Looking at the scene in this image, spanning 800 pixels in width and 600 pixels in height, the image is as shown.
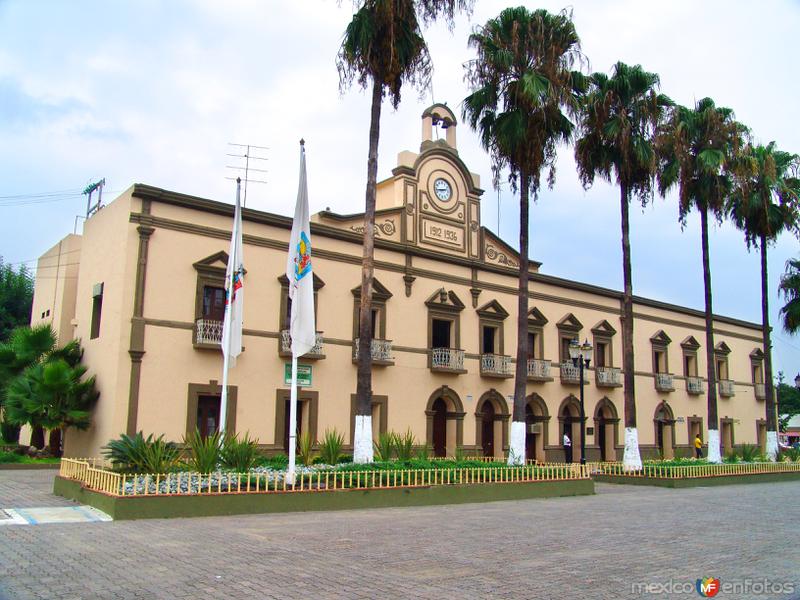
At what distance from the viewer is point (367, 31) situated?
18.1m

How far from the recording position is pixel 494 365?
97.8 ft

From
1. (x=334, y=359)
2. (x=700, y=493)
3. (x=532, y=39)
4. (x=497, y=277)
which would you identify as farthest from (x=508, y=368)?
(x=532, y=39)

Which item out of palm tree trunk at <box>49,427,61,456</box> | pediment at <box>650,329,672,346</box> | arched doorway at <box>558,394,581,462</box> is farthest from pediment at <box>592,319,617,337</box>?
palm tree trunk at <box>49,427,61,456</box>

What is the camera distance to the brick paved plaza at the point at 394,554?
7.14m

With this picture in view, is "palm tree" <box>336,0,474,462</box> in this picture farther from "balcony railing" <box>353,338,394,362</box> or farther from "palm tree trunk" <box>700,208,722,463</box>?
A: "palm tree trunk" <box>700,208,722,463</box>

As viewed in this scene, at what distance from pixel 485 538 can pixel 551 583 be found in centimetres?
311

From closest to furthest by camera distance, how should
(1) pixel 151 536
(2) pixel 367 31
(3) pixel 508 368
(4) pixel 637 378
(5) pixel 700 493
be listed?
(1) pixel 151 536, (2) pixel 367 31, (5) pixel 700 493, (3) pixel 508 368, (4) pixel 637 378

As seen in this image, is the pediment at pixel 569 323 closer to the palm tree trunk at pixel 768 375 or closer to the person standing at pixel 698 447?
the palm tree trunk at pixel 768 375

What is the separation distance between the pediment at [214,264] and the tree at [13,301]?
24.2 metres

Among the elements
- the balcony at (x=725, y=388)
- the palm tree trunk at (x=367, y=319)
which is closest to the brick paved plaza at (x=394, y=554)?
the palm tree trunk at (x=367, y=319)

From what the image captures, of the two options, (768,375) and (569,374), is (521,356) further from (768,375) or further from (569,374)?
(768,375)

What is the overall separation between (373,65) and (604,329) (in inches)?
849

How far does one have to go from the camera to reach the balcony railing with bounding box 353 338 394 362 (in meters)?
25.9

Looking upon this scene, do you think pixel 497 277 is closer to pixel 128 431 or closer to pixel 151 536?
pixel 128 431
